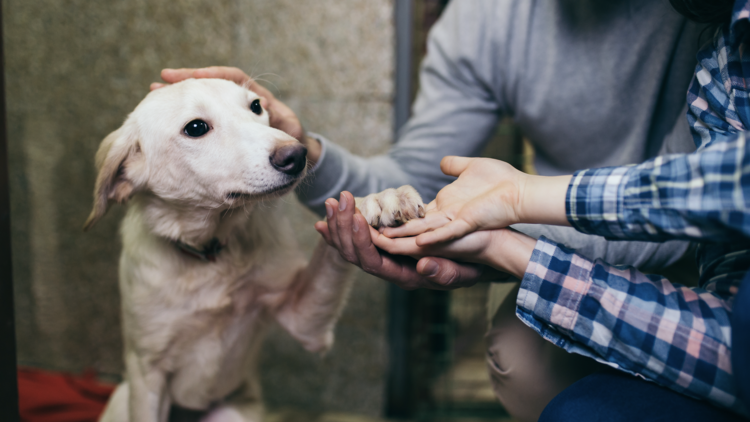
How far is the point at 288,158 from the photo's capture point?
3.12ft

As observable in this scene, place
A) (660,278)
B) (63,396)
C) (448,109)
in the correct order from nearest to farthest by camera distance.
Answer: (660,278) → (448,109) → (63,396)

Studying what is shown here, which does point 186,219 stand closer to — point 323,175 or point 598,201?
point 323,175

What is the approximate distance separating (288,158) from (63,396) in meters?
1.44

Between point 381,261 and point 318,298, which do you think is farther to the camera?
point 318,298

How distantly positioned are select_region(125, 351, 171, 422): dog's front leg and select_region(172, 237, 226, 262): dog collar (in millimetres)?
316

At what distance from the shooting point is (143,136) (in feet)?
3.57

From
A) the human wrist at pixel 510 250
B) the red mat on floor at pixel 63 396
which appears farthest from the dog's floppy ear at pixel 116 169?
the human wrist at pixel 510 250

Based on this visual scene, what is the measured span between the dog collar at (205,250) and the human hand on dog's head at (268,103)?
0.34 meters

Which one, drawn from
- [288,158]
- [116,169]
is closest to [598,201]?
[288,158]

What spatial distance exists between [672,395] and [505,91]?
0.96m

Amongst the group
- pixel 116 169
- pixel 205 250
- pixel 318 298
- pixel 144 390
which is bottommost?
pixel 144 390

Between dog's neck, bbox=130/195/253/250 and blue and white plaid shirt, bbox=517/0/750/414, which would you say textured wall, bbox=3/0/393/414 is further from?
blue and white plaid shirt, bbox=517/0/750/414

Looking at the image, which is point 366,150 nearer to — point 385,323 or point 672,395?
point 385,323

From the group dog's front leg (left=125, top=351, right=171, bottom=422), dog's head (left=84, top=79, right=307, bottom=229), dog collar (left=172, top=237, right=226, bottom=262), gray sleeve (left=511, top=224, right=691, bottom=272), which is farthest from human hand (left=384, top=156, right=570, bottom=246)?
dog's front leg (left=125, top=351, right=171, bottom=422)
